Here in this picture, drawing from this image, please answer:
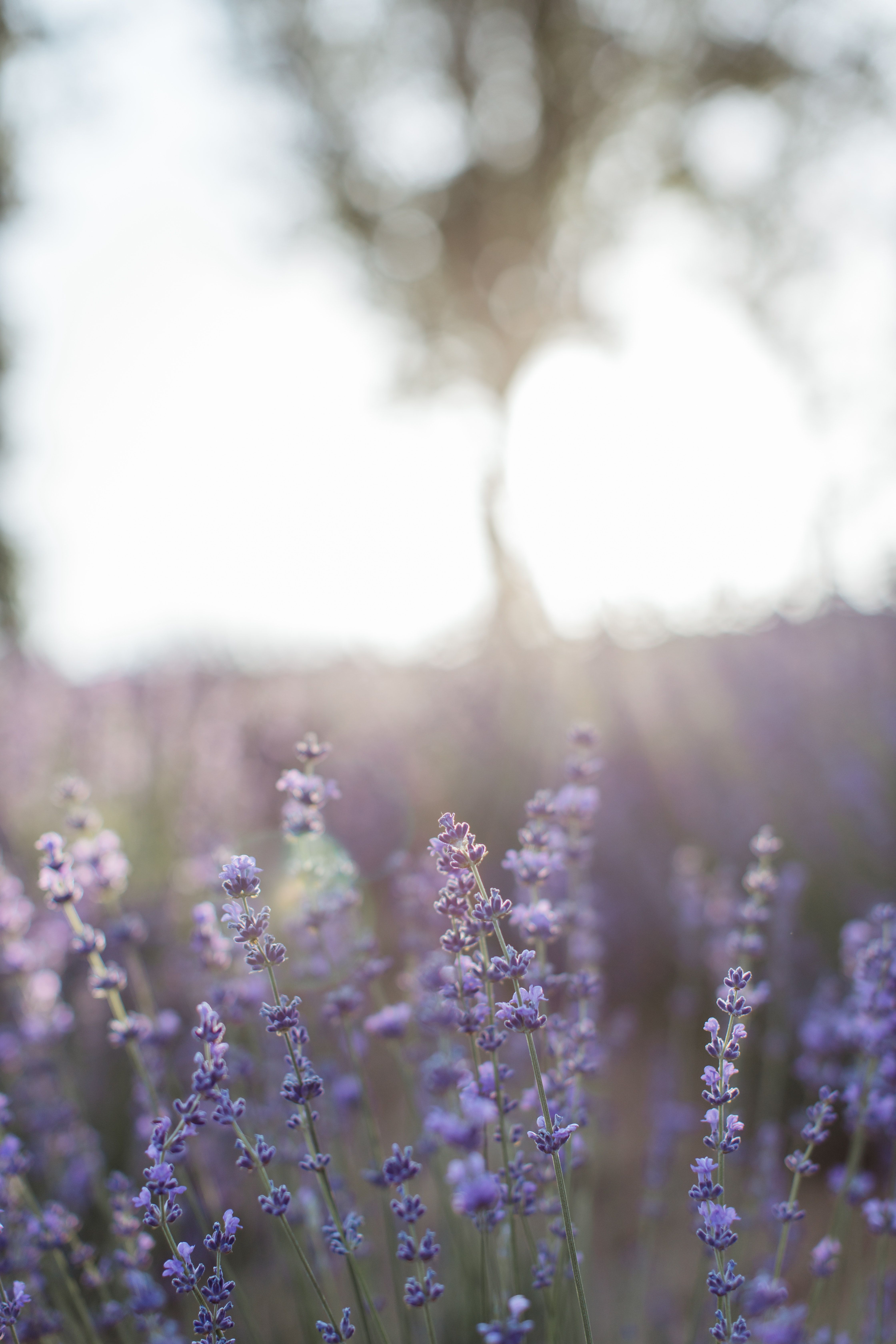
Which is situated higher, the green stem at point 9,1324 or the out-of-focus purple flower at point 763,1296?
the green stem at point 9,1324

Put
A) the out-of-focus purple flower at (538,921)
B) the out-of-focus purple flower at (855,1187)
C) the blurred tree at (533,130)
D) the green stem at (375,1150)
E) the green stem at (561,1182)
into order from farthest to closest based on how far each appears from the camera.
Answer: the blurred tree at (533,130)
the out-of-focus purple flower at (855,1187)
the green stem at (375,1150)
the out-of-focus purple flower at (538,921)
the green stem at (561,1182)

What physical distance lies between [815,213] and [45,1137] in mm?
12265

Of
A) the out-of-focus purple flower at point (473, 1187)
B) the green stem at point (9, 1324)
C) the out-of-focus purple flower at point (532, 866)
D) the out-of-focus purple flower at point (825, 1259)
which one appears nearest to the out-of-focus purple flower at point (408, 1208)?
the out-of-focus purple flower at point (473, 1187)

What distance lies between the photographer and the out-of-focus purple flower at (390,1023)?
1467mm

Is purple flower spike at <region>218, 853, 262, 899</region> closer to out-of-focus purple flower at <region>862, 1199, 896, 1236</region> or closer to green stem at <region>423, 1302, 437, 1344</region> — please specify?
green stem at <region>423, 1302, 437, 1344</region>

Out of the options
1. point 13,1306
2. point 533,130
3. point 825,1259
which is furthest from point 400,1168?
point 533,130

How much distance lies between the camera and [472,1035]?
118 cm

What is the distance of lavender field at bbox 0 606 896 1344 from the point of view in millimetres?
1181

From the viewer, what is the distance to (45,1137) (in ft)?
7.70

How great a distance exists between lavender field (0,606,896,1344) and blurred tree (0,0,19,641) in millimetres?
10769

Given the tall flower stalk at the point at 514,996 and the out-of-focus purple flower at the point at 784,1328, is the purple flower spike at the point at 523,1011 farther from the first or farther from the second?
the out-of-focus purple flower at the point at 784,1328

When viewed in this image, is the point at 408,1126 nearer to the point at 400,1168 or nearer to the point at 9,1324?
the point at 9,1324

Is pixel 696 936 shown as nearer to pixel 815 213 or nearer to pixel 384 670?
pixel 384 670

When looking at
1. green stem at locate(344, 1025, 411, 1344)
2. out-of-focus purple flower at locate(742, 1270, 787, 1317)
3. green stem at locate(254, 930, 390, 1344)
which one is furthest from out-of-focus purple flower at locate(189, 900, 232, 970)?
out-of-focus purple flower at locate(742, 1270, 787, 1317)
